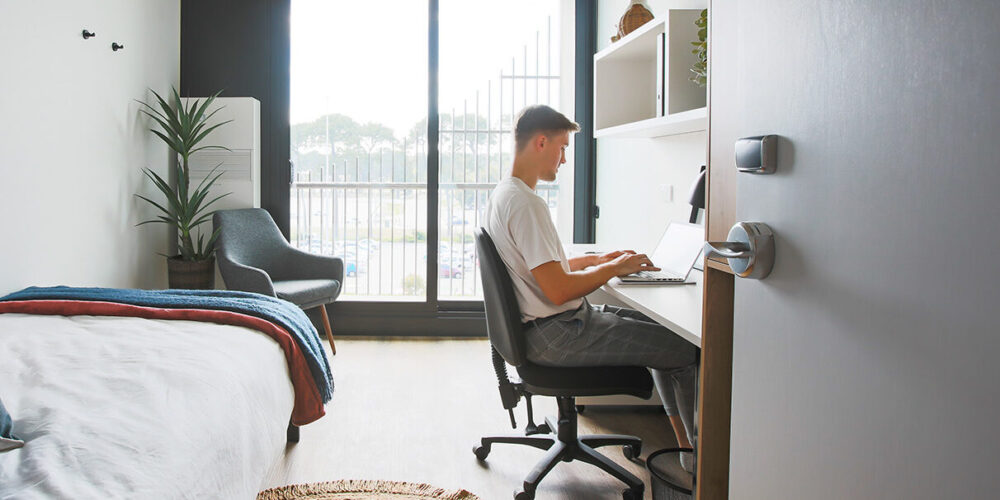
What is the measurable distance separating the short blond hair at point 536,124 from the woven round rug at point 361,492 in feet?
3.64

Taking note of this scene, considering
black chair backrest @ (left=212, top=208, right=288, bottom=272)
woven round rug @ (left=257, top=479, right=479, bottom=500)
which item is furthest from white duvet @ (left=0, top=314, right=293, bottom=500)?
black chair backrest @ (left=212, top=208, right=288, bottom=272)

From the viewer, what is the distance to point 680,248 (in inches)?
101

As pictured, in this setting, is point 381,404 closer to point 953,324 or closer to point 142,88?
point 142,88

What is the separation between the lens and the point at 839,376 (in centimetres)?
63

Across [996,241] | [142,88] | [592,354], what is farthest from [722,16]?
[142,88]

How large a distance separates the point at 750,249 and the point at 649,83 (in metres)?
2.78

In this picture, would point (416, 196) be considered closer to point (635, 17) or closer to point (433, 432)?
point (635, 17)

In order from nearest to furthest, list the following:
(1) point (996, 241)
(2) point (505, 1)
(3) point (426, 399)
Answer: (1) point (996, 241)
(3) point (426, 399)
(2) point (505, 1)

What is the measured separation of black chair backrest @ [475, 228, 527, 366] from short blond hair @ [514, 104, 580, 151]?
400mm

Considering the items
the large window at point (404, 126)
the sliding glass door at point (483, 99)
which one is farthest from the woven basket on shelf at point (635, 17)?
the sliding glass door at point (483, 99)

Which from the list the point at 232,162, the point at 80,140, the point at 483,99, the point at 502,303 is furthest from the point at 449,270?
the point at 502,303

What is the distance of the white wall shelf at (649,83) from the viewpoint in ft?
8.42

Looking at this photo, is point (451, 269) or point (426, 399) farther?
point (451, 269)

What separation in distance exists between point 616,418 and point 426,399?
864mm
